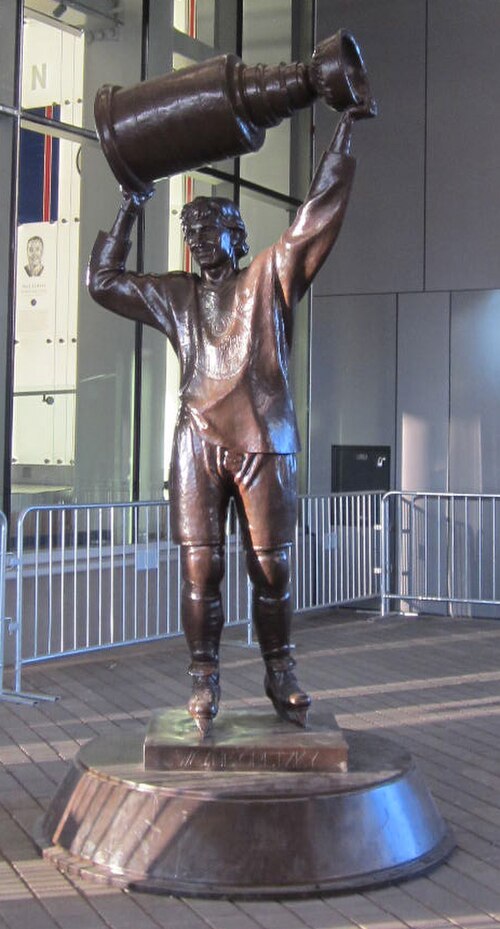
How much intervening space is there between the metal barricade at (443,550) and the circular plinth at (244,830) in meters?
7.12

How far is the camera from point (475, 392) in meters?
11.5

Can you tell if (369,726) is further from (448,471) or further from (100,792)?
(448,471)

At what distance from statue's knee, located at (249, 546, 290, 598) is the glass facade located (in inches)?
191

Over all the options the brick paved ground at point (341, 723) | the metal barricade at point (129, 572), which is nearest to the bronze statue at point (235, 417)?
the brick paved ground at point (341, 723)

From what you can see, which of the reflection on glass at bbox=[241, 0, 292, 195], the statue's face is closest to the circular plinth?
the statue's face

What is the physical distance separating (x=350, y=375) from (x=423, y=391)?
81 centimetres

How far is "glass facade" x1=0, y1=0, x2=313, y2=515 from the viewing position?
917 cm

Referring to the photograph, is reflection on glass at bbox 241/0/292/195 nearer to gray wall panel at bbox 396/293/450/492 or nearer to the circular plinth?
gray wall panel at bbox 396/293/450/492

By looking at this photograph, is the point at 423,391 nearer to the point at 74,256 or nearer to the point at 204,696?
the point at 74,256

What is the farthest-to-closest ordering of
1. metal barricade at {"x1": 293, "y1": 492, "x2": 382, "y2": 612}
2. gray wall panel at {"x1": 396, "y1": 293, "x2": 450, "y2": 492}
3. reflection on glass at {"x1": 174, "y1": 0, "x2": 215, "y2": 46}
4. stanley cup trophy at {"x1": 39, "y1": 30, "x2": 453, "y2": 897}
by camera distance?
gray wall panel at {"x1": 396, "y1": 293, "x2": 450, "y2": 492} < reflection on glass at {"x1": 174, "y1": 0, "x2": 215, "y2": 46} < metal barricade at {"x1": 293, "y1": 492, "x2": 382, "y2": 612} < stanley cup trophy at {"x1": 39, "y1": 30, "x2": 453, "y2": 897}

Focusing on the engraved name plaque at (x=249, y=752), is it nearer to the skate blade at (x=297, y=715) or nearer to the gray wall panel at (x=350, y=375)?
the skate blade at (x=297, y=715)

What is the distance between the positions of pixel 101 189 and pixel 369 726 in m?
5.53

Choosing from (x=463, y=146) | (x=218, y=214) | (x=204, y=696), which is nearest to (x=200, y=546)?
(x=204, y=696)

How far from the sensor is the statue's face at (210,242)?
173 inches
